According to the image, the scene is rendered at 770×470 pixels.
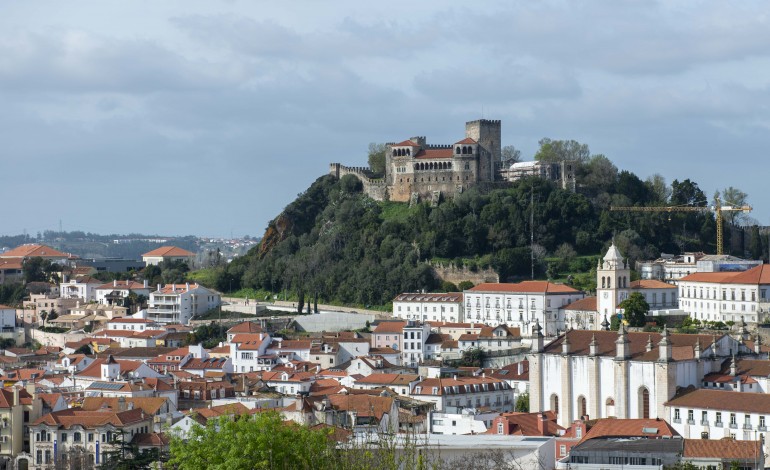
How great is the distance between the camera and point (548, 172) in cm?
9656

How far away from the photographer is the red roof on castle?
97.1 m

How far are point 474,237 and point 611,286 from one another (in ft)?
61.5

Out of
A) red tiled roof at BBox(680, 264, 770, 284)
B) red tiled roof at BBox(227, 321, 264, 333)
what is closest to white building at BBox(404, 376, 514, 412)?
red tiled roof at BBox(680, 264, 770, 284)

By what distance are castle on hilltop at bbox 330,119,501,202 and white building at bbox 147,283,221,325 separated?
15423mm

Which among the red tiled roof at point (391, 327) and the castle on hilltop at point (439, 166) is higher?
the castle on hilltop at point (439, 166)

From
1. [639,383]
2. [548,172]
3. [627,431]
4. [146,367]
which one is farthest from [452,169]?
[627,431]

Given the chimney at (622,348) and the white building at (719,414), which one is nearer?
the white building at (719,414)

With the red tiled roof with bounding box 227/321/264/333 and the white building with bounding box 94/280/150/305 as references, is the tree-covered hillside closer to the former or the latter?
the white building with bounding box 94/280/150/305

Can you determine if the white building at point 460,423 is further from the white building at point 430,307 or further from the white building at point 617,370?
the white building at point 430,307

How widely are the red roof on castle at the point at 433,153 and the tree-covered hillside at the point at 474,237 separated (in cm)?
381

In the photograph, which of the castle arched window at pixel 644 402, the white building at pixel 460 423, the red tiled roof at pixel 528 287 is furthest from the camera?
the red tiled roof at pixel 528 287

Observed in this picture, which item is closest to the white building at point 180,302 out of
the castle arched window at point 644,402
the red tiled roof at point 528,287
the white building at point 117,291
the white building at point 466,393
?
the white building at point 117,291

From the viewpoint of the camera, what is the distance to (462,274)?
288 feet

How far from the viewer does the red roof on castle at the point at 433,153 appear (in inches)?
3824
